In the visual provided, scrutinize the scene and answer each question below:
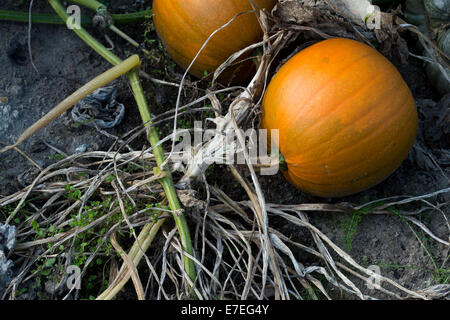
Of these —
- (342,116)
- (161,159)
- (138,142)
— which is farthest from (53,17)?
(342,116)

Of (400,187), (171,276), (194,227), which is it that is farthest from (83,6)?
(400,187)

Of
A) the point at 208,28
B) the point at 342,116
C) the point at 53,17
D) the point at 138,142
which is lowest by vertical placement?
the point at 138,142

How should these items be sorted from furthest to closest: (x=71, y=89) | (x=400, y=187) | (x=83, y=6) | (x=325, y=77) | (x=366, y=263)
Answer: (x=83, y=6)
(x=71, y=89)
(x=400, y=187)
(x=366, y=263)
(x=325, y=77)

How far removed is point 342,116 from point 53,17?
1.29 metres

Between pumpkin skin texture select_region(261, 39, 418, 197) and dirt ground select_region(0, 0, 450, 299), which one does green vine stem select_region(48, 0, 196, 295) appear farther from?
pumpkin skin texture select_region(261, 39, 418, 197)

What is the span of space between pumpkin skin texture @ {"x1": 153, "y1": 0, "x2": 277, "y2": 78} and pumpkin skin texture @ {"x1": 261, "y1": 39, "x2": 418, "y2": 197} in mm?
254

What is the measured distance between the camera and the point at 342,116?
1507mm

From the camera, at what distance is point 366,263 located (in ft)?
5.55

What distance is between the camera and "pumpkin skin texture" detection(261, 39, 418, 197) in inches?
59.6

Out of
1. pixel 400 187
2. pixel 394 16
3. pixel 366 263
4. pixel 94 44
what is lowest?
pixel 366 263

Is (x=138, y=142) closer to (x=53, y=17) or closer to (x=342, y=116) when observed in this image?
(x=53, y=17)

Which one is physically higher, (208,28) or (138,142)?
(208,28)

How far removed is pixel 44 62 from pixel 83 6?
0.32 meters
